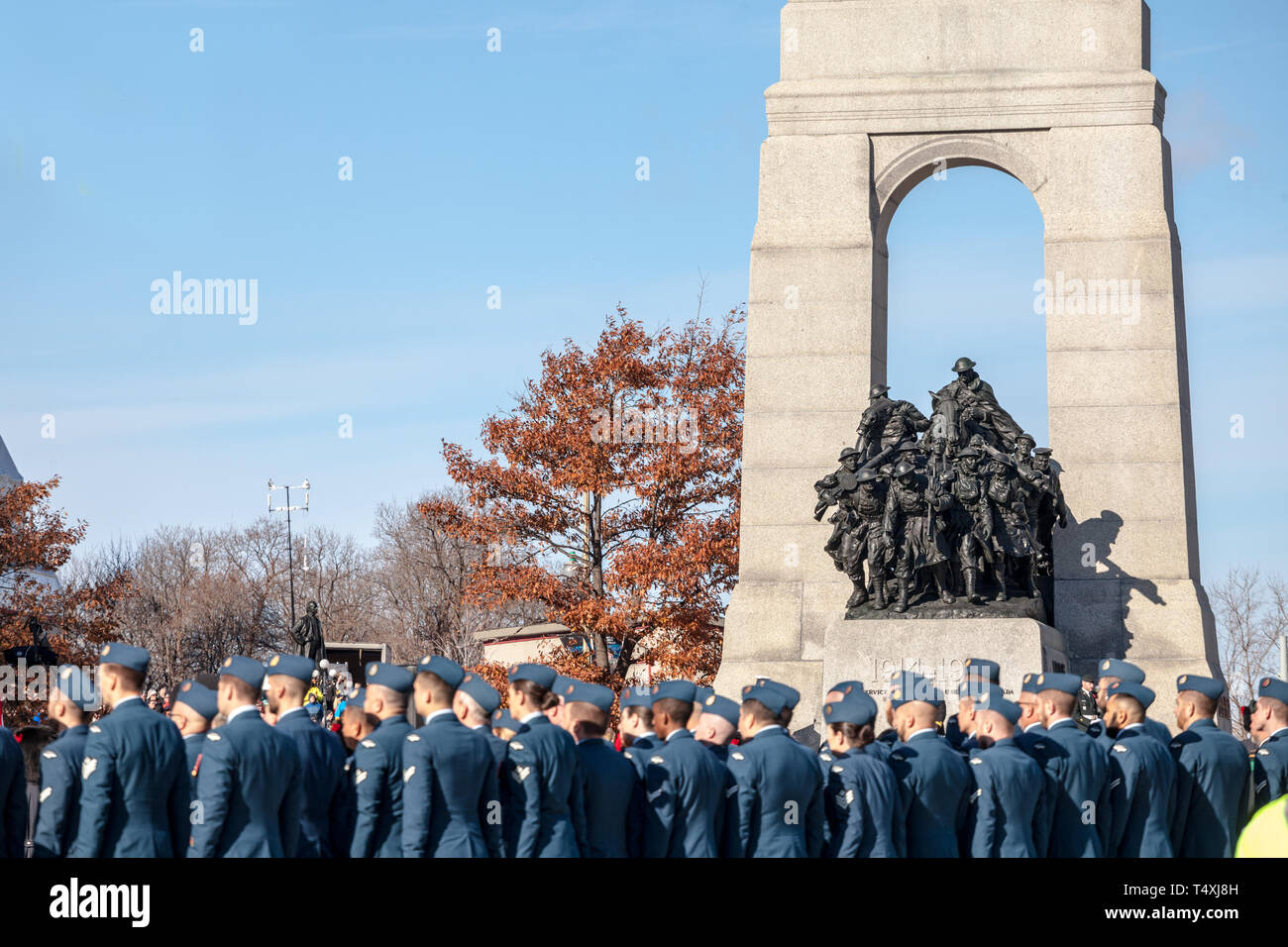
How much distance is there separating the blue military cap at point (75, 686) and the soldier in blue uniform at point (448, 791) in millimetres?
1541

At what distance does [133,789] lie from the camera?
736 cm

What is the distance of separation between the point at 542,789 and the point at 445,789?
47cm

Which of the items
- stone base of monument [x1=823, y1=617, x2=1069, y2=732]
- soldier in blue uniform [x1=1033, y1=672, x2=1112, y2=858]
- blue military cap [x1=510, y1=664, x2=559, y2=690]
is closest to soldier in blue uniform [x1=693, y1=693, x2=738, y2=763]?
blue military cap [x1=510, y1=664, x2=559, y2=690]

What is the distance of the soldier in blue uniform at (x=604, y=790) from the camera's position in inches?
324

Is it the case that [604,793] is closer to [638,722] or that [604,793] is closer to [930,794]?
[638,722]

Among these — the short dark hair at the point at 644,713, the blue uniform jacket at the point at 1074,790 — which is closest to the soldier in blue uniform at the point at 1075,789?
the blue uniform jacket at the point at 1074,790

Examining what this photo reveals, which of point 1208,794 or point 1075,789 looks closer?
point 1075,789

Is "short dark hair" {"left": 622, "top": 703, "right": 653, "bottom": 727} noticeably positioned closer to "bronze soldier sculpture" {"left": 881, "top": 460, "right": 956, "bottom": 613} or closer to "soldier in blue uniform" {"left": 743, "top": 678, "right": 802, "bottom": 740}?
"soldier in blue uniform" {"left": 743, "top": 678, "right": 802, "bottom": 740}

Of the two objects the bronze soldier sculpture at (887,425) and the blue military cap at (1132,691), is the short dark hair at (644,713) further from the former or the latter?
the bronze soldier sculpture at (887,425)

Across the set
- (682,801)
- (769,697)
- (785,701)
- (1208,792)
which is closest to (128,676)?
(682,801)

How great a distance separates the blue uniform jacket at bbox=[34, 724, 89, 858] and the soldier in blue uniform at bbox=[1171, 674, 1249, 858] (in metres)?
5.96

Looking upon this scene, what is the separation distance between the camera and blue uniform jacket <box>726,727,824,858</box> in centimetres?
849
